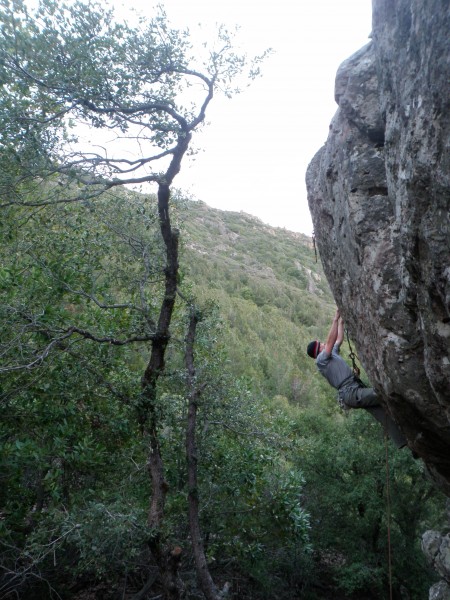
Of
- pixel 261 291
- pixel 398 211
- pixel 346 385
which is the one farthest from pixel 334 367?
pixel 261 291

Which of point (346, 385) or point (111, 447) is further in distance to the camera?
point (111, 447)

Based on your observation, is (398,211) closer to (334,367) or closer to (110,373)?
(334,367)

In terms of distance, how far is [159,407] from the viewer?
8203 mm

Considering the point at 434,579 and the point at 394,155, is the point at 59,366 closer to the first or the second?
the point at 394,155

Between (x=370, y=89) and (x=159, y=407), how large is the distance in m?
5.35

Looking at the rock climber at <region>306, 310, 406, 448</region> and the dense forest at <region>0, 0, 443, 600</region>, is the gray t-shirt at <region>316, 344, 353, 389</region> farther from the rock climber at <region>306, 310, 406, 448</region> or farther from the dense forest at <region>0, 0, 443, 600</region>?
the dense forest at <region>0, 0, 443, 600</region>

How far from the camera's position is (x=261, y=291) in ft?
133

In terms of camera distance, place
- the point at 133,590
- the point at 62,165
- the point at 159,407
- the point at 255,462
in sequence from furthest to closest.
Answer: the point at 133,590 < the point at 255,462 < the point at 159,407 < the point at 62,165

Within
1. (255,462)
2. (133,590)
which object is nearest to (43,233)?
(255,462)

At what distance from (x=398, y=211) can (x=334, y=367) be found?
2.97 meters

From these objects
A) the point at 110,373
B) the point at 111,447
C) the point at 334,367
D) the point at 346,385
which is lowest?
the point at 111,447

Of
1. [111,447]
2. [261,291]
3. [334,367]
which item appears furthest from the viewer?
[261,291]

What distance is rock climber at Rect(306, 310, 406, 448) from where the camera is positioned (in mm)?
5836

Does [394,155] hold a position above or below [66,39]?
below
